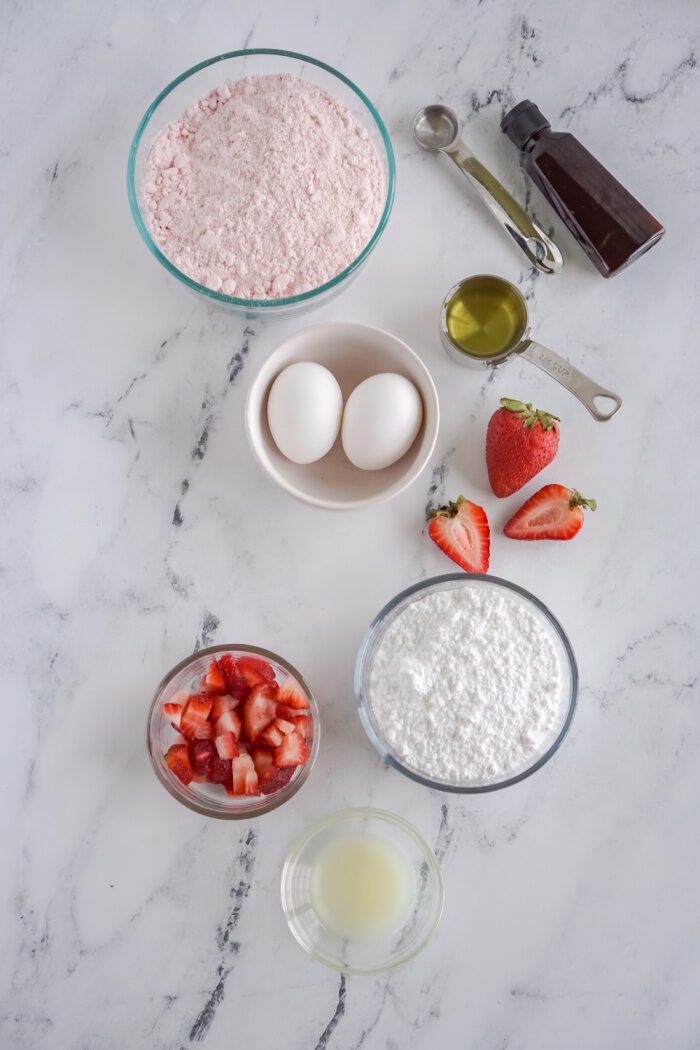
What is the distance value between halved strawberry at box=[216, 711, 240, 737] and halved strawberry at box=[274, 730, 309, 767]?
8 centimetres

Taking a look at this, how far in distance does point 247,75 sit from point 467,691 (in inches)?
44.4

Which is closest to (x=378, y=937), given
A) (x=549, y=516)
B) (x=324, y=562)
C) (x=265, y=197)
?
(x=324, y=562)

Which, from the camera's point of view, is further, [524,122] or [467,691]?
[524,122]

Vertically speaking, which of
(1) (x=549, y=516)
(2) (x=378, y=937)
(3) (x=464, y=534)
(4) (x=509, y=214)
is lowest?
(2) (x=378, y=937)

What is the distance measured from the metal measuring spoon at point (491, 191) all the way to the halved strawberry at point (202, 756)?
1037 millimetres

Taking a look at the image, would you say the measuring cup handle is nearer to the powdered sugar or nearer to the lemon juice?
the powdered sugar

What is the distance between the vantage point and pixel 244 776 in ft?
4.59

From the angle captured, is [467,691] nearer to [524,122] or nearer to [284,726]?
[284,726]

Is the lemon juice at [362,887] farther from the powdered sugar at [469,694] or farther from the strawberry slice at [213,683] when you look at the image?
the strawberry slice at [213,683]

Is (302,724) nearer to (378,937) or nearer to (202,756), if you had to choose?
(202,756)

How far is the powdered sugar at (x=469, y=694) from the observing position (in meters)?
1.39

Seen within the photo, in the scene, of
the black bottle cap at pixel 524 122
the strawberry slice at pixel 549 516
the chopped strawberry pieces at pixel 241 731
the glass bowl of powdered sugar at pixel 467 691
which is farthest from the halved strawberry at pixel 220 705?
the black bottle cap at pixel 524 122

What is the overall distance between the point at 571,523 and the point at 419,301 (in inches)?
19.6

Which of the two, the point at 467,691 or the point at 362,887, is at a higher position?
the point at 467,691
